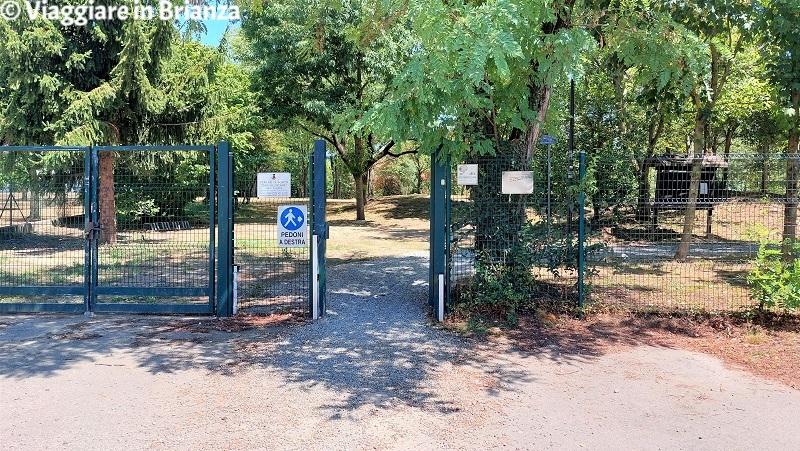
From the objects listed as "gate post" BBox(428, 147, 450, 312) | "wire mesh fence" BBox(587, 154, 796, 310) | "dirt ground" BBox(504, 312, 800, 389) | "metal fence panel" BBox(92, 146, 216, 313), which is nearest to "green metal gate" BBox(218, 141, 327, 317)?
"metal fence panel" BBox(92, 146, 216, 313)

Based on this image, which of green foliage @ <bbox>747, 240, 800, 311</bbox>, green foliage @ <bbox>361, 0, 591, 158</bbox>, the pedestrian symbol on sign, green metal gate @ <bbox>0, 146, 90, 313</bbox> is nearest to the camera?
green foliage @ <bbox>361, 0, 591, 158</bbox>

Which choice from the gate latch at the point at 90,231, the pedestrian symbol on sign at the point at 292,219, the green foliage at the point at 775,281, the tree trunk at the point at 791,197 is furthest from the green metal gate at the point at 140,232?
the tree trunk at the point at 791,197

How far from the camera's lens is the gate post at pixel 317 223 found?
742 cm

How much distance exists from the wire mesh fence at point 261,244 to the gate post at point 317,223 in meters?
0.24

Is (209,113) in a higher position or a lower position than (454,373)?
higher

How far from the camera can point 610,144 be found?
57.0ft

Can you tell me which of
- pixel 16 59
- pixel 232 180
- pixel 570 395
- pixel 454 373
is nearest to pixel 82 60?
pixel 16 59

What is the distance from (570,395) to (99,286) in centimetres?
627

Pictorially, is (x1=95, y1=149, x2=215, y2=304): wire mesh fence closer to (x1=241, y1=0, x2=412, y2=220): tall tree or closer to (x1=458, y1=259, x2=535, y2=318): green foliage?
(x1=458, y1=259, x2=535, y2=318): green foliage

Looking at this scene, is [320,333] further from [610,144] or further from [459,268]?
[610,144]

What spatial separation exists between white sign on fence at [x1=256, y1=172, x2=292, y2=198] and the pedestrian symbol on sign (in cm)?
21

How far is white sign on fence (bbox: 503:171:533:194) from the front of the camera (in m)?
7.53

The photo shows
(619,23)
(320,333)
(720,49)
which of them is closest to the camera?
(320,333)

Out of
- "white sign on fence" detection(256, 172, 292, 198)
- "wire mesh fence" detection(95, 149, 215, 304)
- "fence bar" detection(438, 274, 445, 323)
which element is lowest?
"fence bar" detection(438, 274, 445, 323)
